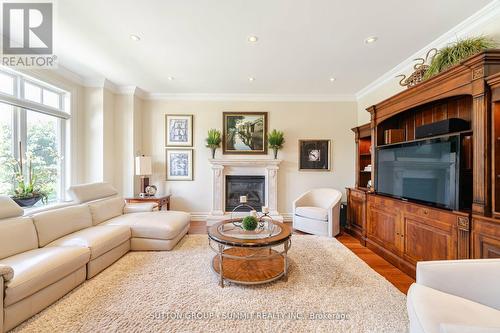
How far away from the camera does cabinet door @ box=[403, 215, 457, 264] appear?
204 cm

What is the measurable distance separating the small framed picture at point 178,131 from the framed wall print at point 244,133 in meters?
0.81

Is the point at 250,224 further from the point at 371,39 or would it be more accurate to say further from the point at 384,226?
the point at 371,39

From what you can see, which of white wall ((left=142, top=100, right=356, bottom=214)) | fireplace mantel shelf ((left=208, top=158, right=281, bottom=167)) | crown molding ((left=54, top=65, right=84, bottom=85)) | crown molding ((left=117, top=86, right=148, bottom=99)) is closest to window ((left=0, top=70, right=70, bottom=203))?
crown molding ((left=54, top=65, right=84, bottom=85))

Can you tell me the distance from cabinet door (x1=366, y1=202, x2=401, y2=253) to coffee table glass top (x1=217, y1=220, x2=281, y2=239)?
157cm

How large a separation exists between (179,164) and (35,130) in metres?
2.37

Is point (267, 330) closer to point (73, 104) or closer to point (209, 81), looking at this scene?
point (209, 81)

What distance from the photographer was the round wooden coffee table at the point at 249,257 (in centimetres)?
212

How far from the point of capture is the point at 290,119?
4793 millimetres

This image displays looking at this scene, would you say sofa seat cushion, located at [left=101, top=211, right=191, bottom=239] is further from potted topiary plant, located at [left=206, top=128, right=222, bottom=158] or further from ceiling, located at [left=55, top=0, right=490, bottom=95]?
ceiling, located at [left=55, top=0, right=490, bottom=95]

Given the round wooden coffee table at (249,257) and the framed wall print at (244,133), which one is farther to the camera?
the framed wall print at (244,133)

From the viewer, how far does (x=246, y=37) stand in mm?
2529

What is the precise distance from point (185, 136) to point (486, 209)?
15.6 feet

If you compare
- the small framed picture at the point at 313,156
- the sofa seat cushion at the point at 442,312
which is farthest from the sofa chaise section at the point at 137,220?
the small framed picture at the point at 313,156

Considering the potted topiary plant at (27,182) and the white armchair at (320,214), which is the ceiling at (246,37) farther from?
the white armchair at (320,214)
